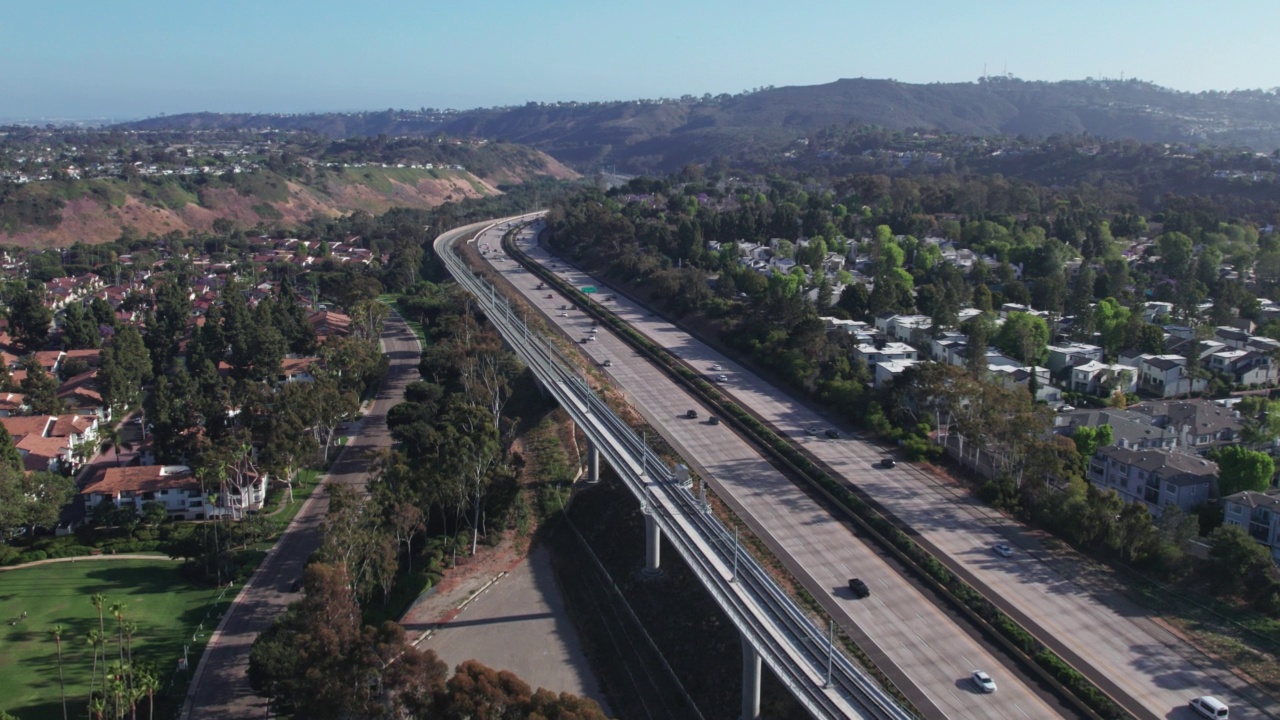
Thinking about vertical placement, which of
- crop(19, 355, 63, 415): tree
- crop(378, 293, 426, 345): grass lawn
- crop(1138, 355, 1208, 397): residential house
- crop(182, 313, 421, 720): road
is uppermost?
crop(1138, 355, 1208, 397): residential house

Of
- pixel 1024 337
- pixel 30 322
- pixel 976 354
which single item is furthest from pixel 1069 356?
pixel 30 322

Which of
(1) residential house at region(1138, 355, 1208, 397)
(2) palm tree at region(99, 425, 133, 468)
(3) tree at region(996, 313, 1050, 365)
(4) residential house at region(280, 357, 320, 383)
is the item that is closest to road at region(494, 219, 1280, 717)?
(3) tree at region(996, 313, 1050, 365)

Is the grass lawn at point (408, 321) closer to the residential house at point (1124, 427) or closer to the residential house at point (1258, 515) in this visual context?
the residential house at point (1124, 427)

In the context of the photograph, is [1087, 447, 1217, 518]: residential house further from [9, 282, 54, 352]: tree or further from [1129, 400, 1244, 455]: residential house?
[9, 282, 54, 352]: tree

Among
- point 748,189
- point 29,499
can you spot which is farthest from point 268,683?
point 748,189

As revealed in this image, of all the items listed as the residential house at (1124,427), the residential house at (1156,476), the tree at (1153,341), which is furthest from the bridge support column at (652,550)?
the tree at (1153,341)

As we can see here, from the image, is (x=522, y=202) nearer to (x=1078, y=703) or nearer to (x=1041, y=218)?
(x=1041, y=218)
